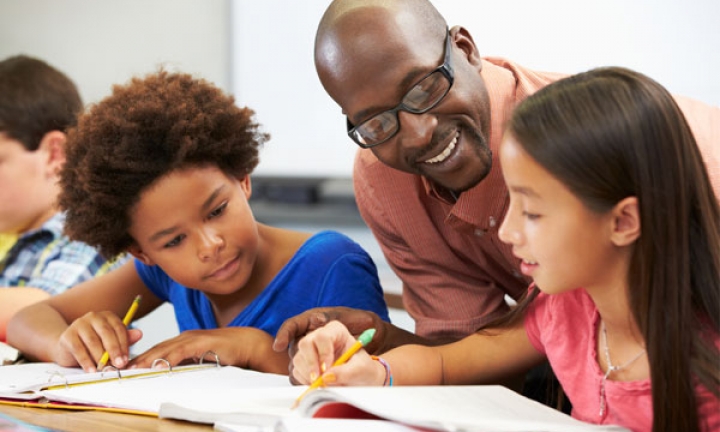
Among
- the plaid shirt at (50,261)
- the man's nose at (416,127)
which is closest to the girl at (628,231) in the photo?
the man's nose at (416,127)

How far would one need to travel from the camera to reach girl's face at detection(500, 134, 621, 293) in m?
0.95

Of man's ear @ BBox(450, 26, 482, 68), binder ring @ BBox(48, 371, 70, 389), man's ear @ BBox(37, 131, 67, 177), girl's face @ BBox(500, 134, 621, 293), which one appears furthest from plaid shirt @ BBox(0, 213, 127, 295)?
girl's face @ BBox(500, 134, 621, 293)

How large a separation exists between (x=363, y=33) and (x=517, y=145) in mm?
419

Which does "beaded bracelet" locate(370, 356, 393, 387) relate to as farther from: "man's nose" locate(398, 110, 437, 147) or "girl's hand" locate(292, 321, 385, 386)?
"man's nose" locate(398, 110, 437, 147)

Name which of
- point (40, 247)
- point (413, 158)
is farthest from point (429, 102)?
point (40, 247)

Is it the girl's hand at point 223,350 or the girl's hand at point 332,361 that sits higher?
the girl's hand at point 332,361

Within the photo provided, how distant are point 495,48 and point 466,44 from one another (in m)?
1.17

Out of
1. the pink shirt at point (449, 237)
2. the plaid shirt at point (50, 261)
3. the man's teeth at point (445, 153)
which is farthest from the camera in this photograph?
the plaid shirt at point (50, 261)

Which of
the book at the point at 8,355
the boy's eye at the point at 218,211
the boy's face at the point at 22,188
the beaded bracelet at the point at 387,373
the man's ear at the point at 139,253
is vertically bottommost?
the book at the point at 8,355

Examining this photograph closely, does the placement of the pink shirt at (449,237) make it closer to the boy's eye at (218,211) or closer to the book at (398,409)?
the boy's eye at (218,211)

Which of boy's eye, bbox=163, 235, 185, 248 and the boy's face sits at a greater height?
boy's eye, bbox=163, 235, 185, 248

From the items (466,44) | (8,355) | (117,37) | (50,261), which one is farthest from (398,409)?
(117,37)

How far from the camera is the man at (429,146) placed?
1.31 m

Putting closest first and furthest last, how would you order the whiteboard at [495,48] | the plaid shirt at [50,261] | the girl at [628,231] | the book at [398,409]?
the book at [398,409], the girl at [628,231], the plaid shirt at [50,261], the whiteboard at [495,48]
